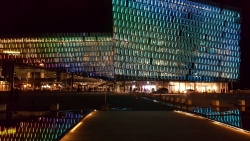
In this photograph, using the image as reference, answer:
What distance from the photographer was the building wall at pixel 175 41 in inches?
3816

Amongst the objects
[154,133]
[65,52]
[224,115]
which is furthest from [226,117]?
[65,52]

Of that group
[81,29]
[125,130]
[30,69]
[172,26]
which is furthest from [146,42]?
[125,130]

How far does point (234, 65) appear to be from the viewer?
399ft

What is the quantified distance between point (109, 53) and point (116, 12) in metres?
11.1

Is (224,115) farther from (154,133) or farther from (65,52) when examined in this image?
(65,52)

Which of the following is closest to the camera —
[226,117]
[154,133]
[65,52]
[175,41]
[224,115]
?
[154,133]

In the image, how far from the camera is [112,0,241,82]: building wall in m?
96.9

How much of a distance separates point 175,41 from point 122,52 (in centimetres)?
1991

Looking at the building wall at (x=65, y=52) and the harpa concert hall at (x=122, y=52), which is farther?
the building wall at (x=65, y=52)

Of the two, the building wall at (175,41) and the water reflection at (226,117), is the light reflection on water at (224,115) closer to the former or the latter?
the water reflection at (226,117)

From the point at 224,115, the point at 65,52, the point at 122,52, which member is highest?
the point at 65,52

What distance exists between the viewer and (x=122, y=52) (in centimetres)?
9656

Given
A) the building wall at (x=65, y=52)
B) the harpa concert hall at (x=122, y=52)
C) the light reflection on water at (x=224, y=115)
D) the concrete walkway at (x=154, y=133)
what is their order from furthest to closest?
the building wall at (x=65, y=52), the harpa concert hall at (x=122, y=52), the light reflection on water at (x=224, y=115), the concrete walkway at (x=154, y=133)

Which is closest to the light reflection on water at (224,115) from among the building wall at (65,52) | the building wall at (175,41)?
the building wall at (175,41)
